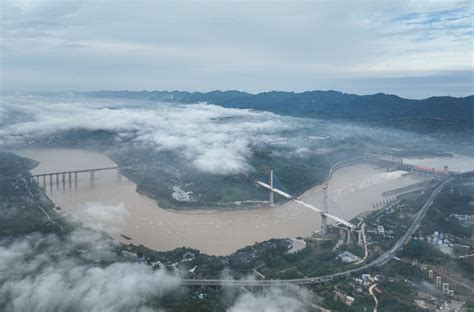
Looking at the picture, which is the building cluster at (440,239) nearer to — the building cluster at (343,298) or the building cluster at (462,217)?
the building cluster at (462,217)

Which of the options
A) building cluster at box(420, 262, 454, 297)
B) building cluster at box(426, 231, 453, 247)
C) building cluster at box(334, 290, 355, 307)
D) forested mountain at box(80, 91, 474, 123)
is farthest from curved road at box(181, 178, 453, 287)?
forested mountain at box(80, 91, 474, 123)

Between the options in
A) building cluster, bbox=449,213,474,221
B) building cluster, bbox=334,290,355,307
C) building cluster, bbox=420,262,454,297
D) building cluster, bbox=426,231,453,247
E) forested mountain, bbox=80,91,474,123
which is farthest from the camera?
forested mountain, bbox=80,91,474,123

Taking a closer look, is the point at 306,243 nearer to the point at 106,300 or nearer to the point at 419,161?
the point at 106,300

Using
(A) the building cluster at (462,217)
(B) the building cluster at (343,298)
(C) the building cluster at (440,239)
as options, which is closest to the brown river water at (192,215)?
(A) the building cluster at (462,217)

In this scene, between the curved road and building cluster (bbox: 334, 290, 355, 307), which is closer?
building cluster (bbox: 334, 290, 355, 307)

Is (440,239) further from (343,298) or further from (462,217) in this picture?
Result: (343,298)

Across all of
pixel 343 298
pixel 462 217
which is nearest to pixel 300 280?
pixel 343 298

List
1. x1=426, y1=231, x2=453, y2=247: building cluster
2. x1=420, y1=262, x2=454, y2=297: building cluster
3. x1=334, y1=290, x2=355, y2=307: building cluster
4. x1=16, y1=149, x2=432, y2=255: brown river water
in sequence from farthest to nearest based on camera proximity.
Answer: x1=16, y1=149, x2=432, y2=255: brown river water < x1=426, y1=231, x2=453, y2=247: building cluster < x1=420, y1=262, x2=454, y2=297: building cluster < x1=334, y1=290, x2=355, y2=307: building cluster

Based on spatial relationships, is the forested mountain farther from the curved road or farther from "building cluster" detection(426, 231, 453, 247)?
the curved road

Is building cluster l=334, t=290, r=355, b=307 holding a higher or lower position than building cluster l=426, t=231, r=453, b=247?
lower
